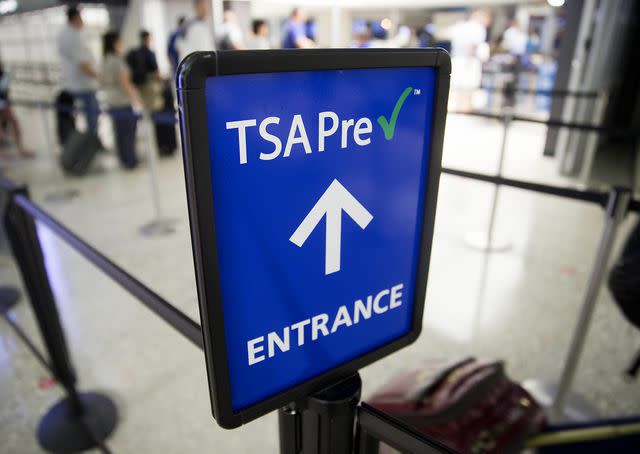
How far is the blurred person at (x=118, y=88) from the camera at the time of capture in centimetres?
448

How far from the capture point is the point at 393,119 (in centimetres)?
53

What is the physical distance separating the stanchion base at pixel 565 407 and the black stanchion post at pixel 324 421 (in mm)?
1381

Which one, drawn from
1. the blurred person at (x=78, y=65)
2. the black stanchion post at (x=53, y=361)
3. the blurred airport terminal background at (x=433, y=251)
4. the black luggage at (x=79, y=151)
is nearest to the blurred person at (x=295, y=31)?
the blurred airport terminal background at (x=433, y=251)

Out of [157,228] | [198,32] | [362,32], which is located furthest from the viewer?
[362,32]

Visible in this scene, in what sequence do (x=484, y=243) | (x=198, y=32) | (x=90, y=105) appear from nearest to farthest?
(x=484, y=243)
(x=198, y=32)
(x=90, y=105)

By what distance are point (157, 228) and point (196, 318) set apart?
129 centimetres

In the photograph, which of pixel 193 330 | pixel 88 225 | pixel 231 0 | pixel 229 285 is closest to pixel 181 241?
pixel 88 225

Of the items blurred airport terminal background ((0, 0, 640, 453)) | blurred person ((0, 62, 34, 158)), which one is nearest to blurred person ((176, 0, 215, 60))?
blurred airport terminal background ((0, 0, 640, 453))

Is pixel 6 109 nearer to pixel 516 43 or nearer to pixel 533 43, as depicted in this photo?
pixel 516 43

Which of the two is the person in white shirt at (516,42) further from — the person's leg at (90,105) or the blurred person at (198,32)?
the person's leg at (90,105)

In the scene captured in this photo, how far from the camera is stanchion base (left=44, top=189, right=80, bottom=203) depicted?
3908 mm

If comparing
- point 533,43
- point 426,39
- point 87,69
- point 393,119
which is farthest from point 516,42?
point 393,119

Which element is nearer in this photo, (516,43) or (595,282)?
(595,282)

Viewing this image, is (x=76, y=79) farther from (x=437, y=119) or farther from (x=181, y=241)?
(x=437, y=119)
